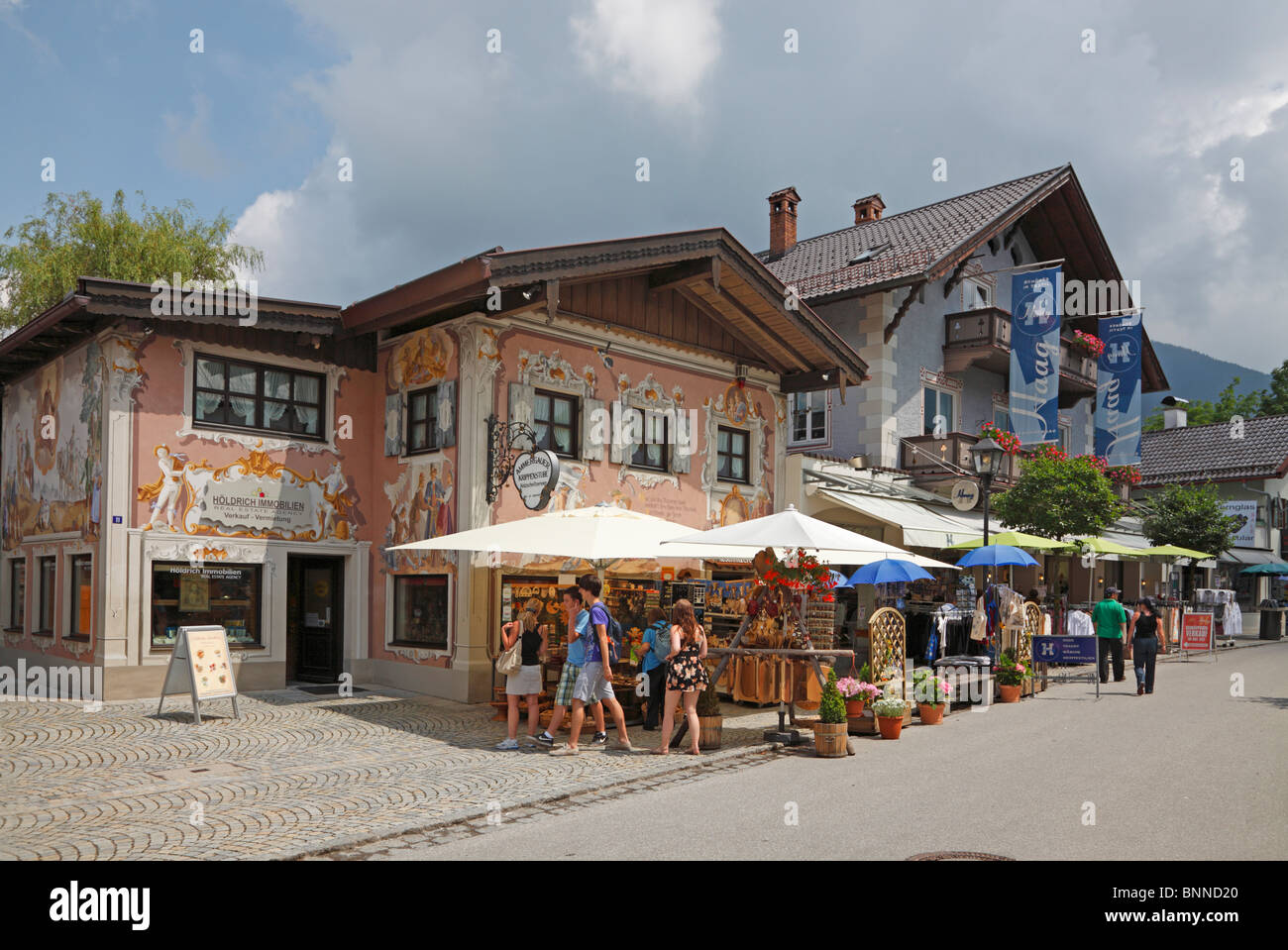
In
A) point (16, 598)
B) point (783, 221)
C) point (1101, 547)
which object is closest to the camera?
point (16, 598)

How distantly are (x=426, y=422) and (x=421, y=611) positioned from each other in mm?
2797

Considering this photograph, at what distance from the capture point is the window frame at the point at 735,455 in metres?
18.5

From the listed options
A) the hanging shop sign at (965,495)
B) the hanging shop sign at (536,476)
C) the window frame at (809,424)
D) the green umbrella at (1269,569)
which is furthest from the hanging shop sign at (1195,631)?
the hanging shop sign at (536,476)

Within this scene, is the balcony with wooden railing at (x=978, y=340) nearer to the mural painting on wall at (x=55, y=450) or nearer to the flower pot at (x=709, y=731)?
the flower pot at (x=709, y=731)

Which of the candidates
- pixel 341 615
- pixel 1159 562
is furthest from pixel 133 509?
pixel 1159 562

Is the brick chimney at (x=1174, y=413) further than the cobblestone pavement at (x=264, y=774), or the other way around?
the brick chimney at (x=1174, y=413)

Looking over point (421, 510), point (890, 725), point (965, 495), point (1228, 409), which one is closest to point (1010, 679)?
point (890, 725)

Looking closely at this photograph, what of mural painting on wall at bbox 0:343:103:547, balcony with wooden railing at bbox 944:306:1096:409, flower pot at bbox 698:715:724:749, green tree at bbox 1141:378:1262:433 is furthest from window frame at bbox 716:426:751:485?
green tree at bbox 1141:378:1262:433

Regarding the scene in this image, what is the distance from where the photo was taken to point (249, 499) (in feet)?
48.9

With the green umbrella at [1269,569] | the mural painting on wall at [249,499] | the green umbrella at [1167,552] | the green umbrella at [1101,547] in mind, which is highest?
the mural painting on wall at [249,499]

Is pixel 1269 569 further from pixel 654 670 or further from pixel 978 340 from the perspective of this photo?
pixel 654 670

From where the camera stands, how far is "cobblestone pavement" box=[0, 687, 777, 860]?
7.13m

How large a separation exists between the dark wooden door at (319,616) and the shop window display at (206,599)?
120 cm

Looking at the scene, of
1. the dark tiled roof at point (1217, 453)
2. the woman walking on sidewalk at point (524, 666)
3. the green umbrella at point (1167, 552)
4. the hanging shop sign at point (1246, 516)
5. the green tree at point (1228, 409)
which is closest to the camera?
the woman walking on sidewalk at point (524, 666)
